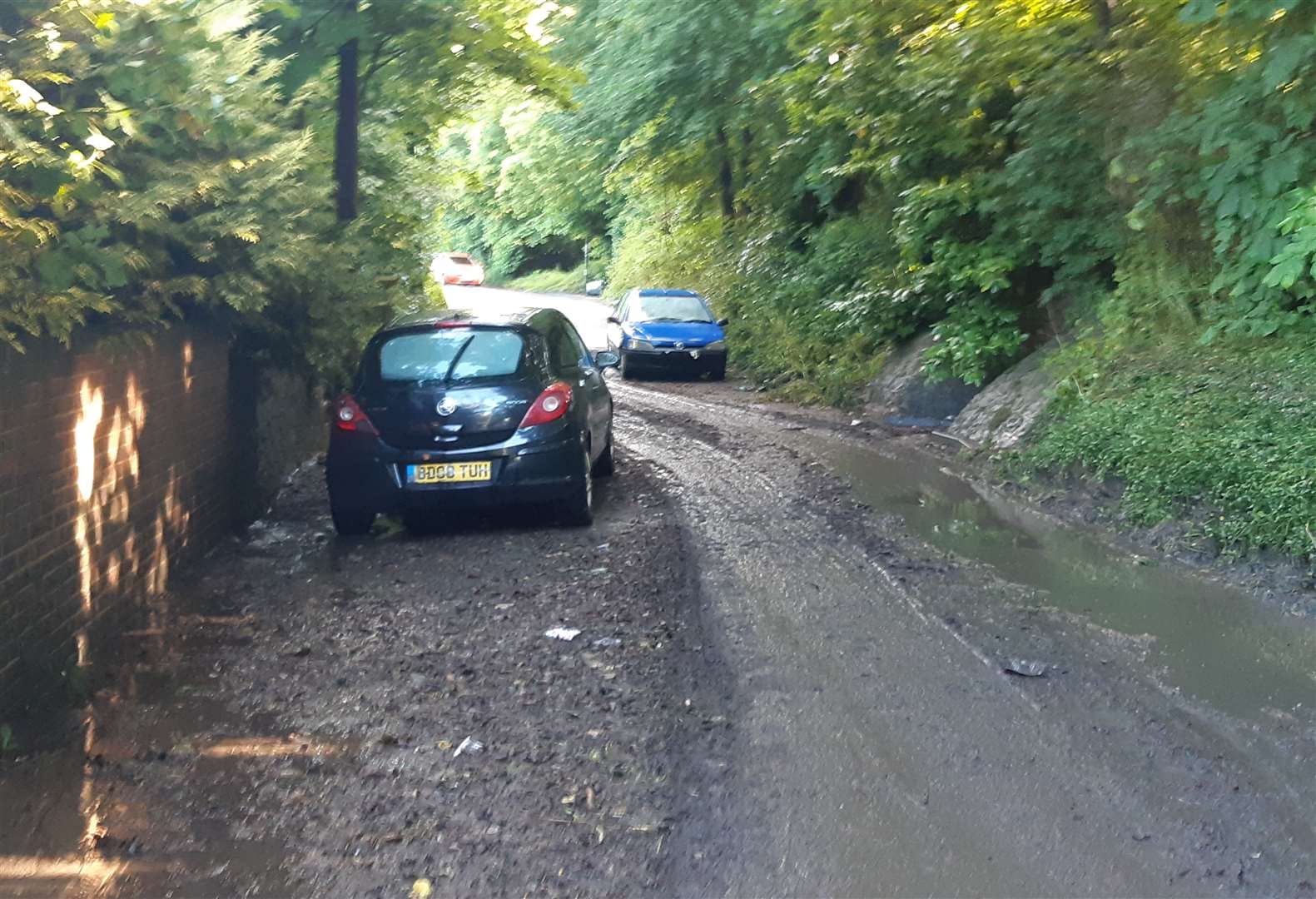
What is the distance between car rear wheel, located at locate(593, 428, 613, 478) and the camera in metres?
12.0

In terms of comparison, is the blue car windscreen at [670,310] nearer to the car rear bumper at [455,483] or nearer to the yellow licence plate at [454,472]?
the car rear bumper at [455,483]

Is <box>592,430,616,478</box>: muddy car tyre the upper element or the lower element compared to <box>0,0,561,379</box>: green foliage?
lower

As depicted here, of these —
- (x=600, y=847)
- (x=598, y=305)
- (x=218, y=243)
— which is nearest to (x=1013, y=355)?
(x=218, y=243)

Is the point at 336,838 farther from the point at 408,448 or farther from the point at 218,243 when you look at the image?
the point at 408,448

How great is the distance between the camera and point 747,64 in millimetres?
21078

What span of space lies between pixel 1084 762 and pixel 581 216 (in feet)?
155

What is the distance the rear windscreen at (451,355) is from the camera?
31.5 feet

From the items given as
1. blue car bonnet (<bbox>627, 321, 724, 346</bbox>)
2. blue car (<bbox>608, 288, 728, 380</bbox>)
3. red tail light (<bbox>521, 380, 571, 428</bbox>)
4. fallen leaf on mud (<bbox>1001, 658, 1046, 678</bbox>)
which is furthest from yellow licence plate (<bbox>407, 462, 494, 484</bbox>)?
blue car bonnet (<bbox>627, 321, 724, 346</bbox>)

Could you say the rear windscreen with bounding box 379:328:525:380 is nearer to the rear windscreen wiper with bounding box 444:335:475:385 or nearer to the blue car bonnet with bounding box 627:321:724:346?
the rear windscreen wiper with bounding box 444:335:475:385

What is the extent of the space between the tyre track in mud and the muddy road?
0.05ft

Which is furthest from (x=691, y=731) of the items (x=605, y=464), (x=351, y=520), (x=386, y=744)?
Answer: (x=605, y=464)

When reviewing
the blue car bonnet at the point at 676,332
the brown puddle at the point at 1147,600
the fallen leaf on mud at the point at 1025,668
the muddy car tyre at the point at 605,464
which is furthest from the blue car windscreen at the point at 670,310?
the fallen leaf on mud at the point at 1025,668

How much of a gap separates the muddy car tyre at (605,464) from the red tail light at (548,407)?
2294 millimetres

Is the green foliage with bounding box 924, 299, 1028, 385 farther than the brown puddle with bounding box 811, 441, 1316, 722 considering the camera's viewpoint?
Yes
